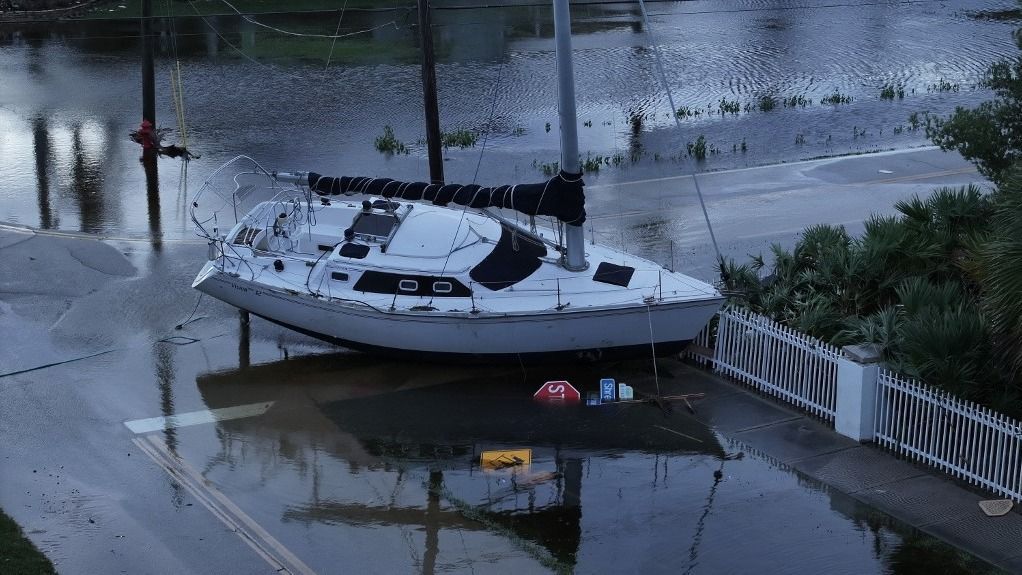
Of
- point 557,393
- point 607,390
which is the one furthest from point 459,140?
point 607,390

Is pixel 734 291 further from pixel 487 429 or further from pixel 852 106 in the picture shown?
pixel 852 106

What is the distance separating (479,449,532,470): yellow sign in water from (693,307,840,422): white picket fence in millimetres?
3634

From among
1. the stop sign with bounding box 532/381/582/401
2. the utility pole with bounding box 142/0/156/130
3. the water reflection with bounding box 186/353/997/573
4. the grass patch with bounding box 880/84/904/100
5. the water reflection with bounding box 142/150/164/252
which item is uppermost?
the utility pole with bounding box 142/0/156/130

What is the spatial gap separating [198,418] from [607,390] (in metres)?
5.36

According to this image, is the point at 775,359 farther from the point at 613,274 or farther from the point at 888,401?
the point at 613,274

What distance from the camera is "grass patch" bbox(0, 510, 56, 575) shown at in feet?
38.9

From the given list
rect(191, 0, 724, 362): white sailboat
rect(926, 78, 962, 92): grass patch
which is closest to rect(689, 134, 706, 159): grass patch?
rect(926, 78, 962, 92): grass patch

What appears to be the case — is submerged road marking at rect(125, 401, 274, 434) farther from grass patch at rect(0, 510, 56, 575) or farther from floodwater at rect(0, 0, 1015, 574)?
grass patch at rect(0, 510, 56, 575)

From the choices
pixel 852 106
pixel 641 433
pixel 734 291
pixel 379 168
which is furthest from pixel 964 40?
pixel 641 433

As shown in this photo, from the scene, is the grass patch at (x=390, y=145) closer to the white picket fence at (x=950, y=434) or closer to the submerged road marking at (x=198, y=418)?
the submerged road marking at (x=198, y=418)

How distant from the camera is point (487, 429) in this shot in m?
15.5

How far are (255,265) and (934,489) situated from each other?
9.84 meters

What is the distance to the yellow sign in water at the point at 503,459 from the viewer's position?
47.6ft

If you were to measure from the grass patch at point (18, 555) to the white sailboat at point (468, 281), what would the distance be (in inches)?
215
